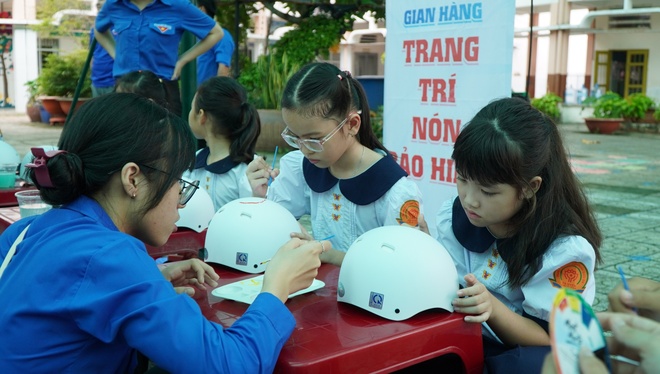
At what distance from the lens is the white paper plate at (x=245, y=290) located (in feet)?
5.92

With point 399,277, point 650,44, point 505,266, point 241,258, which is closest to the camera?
point 399,277

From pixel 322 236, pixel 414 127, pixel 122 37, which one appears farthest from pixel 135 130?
pixel 122 37

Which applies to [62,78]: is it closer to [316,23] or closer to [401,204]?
[316,23]

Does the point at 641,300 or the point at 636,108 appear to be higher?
the point at 636,108

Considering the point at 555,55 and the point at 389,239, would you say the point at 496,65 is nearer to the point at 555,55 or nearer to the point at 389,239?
the point at 389,239

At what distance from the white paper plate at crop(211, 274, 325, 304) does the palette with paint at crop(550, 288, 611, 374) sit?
0.85 meters

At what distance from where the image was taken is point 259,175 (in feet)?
10.6

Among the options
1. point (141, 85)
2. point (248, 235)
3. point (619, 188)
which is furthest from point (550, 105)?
point (248, 235)

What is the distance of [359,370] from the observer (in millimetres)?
1500

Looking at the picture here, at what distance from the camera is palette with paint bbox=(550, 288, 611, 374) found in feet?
3.34

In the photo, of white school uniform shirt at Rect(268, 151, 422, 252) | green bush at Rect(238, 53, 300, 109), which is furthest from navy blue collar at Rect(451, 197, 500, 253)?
green bush at Rect(238, 53, 300, 109)

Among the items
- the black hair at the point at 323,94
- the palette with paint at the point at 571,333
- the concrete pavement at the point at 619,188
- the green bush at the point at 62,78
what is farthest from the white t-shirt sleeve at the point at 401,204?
the green bush at the point at 62,78

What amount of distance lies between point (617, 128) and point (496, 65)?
14048 mm

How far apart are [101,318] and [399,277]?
2.24 ft
